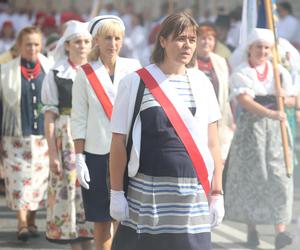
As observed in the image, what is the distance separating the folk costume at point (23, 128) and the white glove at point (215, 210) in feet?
12.3

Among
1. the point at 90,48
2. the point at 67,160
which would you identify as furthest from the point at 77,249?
the point at 90,48

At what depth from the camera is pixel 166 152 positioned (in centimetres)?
560

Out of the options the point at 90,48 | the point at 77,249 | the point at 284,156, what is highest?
the point at 90,48

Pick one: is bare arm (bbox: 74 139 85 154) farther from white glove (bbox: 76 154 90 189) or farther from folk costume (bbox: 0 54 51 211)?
folk costume (bbox: 0 54 51 211)

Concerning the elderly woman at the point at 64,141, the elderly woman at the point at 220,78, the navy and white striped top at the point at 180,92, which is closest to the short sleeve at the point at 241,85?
the elderly woman at the point at 220,78

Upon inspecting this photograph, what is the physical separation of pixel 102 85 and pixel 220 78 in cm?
251

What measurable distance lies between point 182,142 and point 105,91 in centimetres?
160

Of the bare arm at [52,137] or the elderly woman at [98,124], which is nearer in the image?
the elderly woman at [98,124]

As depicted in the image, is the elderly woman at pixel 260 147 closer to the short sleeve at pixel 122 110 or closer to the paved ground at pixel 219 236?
the paved ground at pixel 219 236

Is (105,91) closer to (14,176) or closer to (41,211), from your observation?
(14,176)

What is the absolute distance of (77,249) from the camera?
26.6 ft

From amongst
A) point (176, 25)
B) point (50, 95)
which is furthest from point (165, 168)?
point (50, 95)

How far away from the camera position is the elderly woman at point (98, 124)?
23.2 ft

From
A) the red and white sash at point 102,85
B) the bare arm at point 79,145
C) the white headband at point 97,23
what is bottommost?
the bare arm at point 79,145
